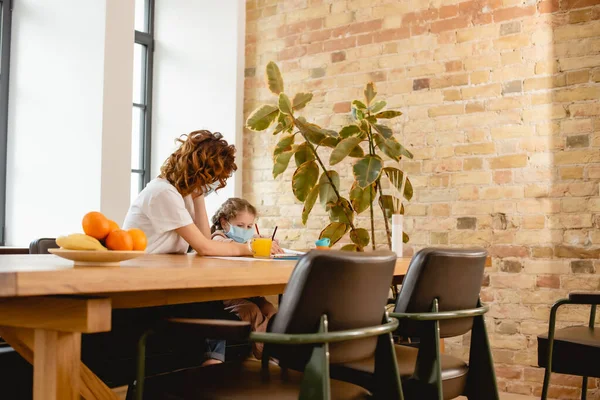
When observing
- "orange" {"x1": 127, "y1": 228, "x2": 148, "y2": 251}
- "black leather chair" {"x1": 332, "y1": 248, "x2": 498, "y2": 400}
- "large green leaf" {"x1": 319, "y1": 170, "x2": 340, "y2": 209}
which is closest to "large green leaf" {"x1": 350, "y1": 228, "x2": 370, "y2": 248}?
"large green leaf" {"x1": 319, "y1": 170, "x2": 340, "y2": 209}

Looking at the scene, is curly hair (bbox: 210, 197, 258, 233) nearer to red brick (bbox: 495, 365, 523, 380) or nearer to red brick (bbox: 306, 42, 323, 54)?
red brick (bbox: 306, 42, 323, 54)

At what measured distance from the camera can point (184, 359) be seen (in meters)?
2.95

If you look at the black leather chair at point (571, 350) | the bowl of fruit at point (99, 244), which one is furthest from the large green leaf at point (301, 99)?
the bowl of fruit at point (99, 244)

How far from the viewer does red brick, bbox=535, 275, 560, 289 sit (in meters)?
3.85

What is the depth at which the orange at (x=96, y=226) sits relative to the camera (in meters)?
1.72

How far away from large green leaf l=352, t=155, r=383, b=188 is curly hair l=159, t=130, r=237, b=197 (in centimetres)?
95

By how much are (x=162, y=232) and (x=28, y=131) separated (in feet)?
7.55

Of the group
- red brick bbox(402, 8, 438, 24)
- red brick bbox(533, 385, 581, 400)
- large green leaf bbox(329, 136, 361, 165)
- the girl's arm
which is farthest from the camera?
red brick bbox(402, 8, 438, 24)

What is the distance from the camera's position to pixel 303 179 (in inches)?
162

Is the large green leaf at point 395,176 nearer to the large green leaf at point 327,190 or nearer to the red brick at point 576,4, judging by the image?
the large green leaf at point 327,190

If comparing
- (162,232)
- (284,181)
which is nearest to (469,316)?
(162,232)

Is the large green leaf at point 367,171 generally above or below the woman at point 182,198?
above

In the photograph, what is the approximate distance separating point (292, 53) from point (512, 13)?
1613 millimetres

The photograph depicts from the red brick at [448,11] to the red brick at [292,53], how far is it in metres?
1.07
